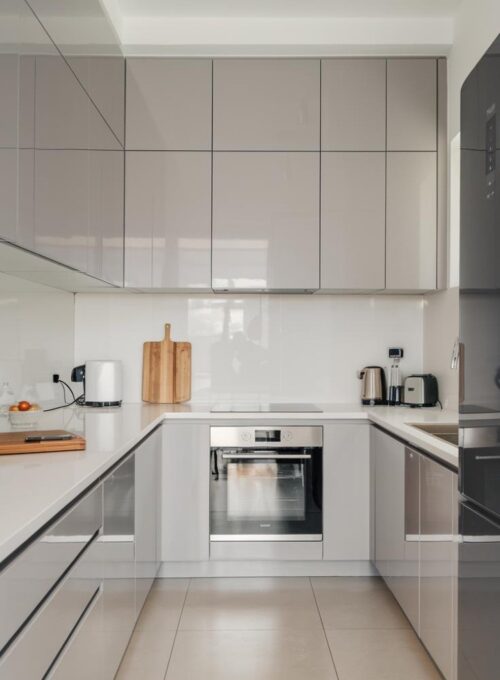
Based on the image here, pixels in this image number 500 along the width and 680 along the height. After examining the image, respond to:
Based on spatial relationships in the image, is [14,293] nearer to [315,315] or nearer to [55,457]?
[55,457]

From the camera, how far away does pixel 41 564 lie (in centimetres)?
120

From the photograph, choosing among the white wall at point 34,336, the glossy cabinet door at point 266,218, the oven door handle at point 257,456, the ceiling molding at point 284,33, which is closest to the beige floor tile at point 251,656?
the oven door handle at point 257,456

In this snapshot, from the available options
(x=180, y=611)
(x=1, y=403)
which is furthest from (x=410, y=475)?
Answer: (x=1, y=403)

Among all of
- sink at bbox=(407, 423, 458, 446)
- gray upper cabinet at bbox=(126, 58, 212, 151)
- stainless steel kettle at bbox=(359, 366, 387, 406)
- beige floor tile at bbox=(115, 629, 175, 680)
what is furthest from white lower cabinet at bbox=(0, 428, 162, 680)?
gray upper cabinet at bbox=(126, 58, 212, 151)

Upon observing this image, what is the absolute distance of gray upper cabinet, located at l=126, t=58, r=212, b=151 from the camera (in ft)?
10.6

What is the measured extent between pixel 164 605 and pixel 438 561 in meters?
1.36

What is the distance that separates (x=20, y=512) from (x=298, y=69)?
2857mm

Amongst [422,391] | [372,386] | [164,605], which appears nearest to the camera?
[164,605]

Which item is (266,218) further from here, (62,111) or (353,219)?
(62,111)

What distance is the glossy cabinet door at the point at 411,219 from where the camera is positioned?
10.7 ft

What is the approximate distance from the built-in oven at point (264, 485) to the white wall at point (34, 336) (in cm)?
93

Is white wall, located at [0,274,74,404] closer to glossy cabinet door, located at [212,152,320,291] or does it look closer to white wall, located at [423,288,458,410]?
glossy cabinet door, located at [212,152,320,291]

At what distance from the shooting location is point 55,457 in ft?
5.73

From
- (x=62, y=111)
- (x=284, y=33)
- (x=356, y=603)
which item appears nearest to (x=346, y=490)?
(x=356, y=603)
